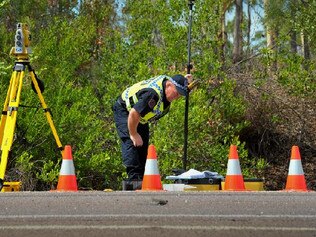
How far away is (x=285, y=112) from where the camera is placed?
19781mm

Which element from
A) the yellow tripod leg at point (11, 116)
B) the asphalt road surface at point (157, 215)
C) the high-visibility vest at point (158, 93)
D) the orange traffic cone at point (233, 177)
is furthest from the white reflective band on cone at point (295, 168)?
the yellow tripod leg at point (11, 116)

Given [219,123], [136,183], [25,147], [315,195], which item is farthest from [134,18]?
[315,195]

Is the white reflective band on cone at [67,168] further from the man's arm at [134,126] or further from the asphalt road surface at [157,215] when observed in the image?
the asphalt road surface at [157,215]

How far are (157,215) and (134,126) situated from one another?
2.98 m

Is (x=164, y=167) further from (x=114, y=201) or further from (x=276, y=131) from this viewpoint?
(x=114, y=201)

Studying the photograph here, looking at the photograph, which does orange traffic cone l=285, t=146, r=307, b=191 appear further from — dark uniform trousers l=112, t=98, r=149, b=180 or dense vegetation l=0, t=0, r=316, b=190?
dense vegetation l=0, t=0, r=316, b=190

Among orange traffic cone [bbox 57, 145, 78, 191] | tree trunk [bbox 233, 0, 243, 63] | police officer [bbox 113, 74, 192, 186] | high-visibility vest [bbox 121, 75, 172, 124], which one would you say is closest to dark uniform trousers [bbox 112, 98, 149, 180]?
police officer [bbox 113, 74, 192, 186]

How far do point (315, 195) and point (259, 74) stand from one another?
11.9 m

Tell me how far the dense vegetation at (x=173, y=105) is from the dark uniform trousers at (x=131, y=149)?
5.15 m

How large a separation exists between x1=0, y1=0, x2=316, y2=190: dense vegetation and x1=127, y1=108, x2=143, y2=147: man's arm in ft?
18.0

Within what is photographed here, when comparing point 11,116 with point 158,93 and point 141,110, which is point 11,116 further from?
point 158,93

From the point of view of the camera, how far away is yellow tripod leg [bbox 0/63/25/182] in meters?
9.02

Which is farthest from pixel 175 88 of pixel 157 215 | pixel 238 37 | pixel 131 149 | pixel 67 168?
pixel 238 37

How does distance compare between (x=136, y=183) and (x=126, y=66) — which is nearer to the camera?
(x=136, y=183)
